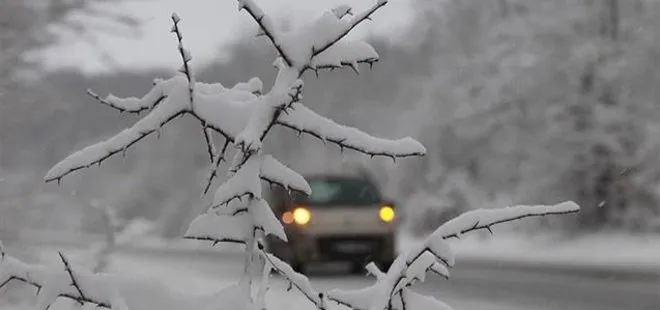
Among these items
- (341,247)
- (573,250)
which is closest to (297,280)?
(341,247)

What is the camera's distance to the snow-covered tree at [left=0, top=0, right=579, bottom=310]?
63.6 inches

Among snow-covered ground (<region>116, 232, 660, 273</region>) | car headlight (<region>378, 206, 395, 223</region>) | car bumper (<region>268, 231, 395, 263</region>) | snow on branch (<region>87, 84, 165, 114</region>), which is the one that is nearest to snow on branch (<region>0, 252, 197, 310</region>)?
snow on branch (<region>87, 84, 165, 114</region>)

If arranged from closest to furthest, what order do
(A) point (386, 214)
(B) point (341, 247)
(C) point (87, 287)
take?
(C) point (87, 287), (B) point (341, 247), (A) point (386, 214)

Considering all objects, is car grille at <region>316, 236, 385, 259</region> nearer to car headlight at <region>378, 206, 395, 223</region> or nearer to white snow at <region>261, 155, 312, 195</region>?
car headlight at <region>378, 206, 395, 223</region>

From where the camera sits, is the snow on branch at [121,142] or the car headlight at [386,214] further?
the car headlight at [386,214]

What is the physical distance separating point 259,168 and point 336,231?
14924mm

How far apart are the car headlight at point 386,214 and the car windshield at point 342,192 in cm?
21

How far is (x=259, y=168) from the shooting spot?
162 cm

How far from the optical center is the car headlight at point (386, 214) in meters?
16.8

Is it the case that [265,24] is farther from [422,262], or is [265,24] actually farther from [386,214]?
[386,214]

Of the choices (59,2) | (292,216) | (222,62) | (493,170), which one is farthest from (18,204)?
(222,62)

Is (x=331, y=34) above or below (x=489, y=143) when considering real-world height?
below

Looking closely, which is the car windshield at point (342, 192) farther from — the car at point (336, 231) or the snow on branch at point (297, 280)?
the snow on branch at point (297, 280)

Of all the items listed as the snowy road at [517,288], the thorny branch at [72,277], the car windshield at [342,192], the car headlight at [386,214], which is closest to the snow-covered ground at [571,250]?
the snowy road at [517,288]
